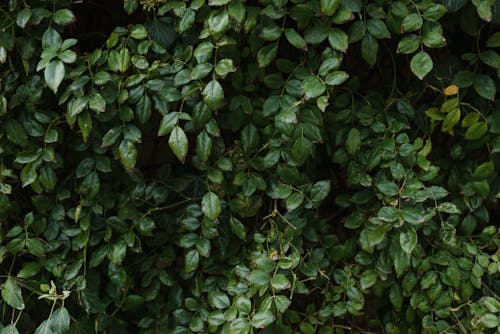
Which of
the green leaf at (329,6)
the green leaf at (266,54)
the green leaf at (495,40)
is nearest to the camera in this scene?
the green leaf at (329,6)

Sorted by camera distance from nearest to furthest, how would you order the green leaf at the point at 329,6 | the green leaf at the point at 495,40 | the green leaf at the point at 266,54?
the green leaf at the point at 329,6 → the green leaf at the point at 266,54 → the green leaf at the point at 495,40

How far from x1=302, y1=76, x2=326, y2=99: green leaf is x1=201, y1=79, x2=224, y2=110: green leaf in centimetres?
19

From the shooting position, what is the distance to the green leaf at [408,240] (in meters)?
1.29

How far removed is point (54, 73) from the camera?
1.19 meters

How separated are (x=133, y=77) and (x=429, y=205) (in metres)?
0.84

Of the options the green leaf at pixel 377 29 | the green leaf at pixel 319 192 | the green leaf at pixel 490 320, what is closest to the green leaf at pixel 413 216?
the green leaf at pixel 319 192

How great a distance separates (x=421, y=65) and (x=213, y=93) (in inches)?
18.8

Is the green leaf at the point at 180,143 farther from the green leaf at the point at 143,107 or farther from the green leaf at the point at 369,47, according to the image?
the green leaf at the point at 369,47

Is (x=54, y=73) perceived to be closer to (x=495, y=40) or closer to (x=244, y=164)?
(x=244, y=164)

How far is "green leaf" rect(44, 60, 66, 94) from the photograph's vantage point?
1181 mm

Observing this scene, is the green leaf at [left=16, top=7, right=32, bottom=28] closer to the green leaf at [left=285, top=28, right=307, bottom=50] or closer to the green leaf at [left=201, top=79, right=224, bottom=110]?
the green leaf at [left=201, top=79, right=224, bottom=110]

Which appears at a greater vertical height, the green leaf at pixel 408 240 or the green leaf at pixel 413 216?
the green leaf at pixel 413 216

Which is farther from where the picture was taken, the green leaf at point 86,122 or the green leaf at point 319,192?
the green leaf at point 319,192

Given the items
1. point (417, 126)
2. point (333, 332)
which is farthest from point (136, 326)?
point (417, 126)
